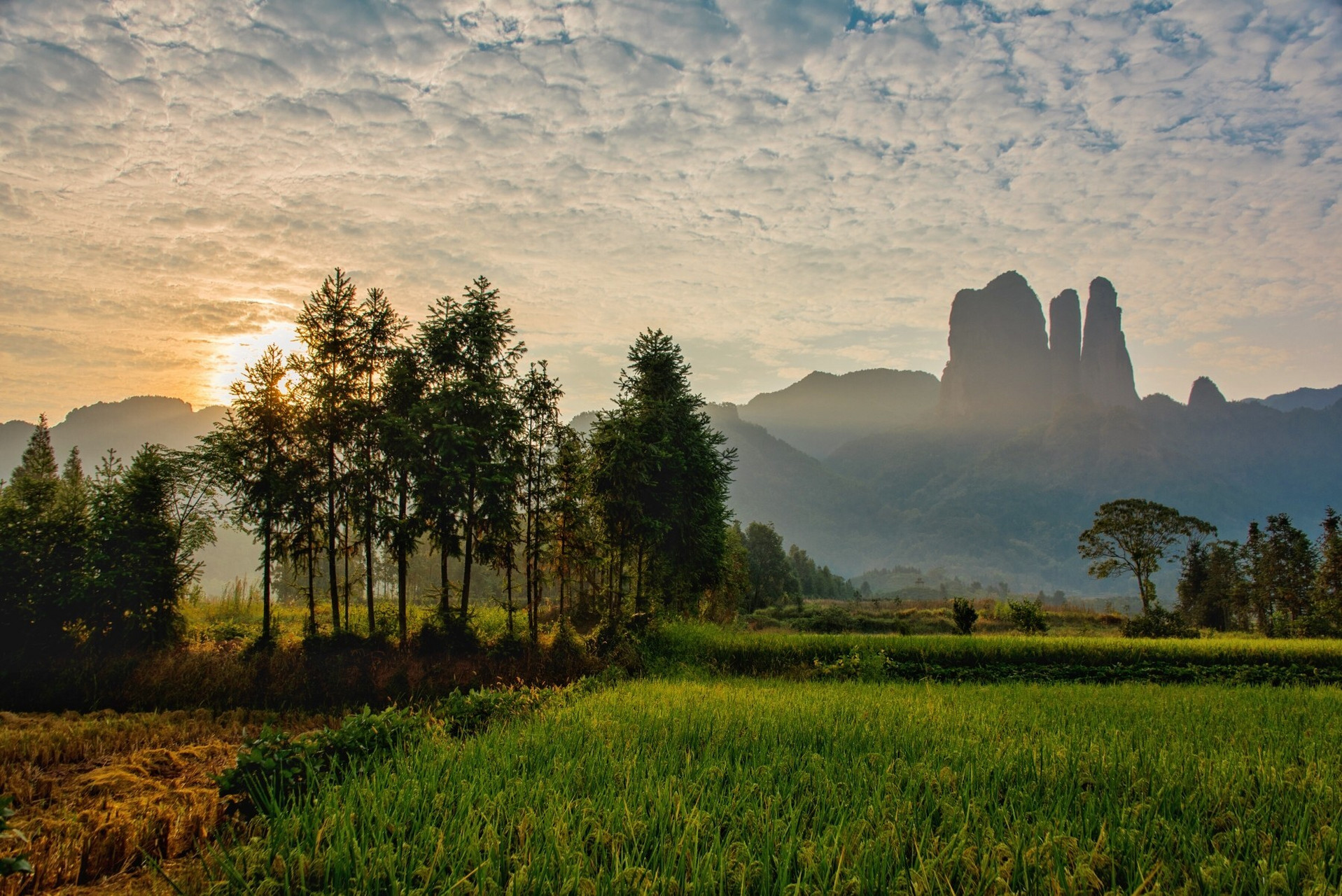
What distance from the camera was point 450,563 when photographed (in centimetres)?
8756

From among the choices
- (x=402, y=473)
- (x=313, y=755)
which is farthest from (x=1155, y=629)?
(x=313, y=755)

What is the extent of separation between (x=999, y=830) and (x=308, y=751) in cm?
606

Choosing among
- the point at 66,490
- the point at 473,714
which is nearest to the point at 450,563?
the point at 66,490

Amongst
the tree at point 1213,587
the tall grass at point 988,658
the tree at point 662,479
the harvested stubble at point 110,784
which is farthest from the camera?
the tree at point 1213,587

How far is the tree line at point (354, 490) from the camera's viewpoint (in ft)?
50.8

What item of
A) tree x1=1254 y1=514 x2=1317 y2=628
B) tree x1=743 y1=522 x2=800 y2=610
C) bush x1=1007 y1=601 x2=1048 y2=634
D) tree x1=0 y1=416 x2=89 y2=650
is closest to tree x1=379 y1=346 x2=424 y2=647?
tree x1=0 y1=416 x2=89 y2=650

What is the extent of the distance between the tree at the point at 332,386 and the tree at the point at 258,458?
0.81 meters

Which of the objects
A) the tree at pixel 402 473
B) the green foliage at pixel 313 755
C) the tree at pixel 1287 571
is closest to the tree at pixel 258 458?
the tree at pixel 402 473

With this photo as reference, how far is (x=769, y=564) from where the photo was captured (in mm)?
72312

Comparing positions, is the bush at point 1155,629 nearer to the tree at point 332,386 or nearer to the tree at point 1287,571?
the tree at point 1287,571

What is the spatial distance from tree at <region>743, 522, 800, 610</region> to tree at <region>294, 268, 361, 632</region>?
5150 cm

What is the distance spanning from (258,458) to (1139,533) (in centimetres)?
6149

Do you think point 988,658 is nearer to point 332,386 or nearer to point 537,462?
point 537,462

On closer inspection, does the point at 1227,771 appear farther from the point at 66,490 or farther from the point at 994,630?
the point at 994,630
